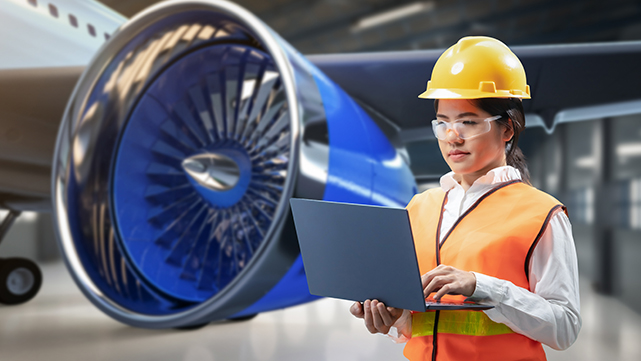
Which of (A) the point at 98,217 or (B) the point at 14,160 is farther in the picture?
(B) the point at 14,160

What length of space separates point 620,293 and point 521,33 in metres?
9.70

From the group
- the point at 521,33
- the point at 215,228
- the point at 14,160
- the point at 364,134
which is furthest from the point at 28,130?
the point at 521,33

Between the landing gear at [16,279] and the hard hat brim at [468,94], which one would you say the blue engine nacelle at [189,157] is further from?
the landing gear at [16,279]

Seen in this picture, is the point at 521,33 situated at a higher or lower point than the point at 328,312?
higher

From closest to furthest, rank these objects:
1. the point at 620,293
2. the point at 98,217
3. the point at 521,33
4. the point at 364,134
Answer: the point at 364,134
the point at 98,217
the point at 620,293
the point at 521,33

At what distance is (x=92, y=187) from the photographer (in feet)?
7.87

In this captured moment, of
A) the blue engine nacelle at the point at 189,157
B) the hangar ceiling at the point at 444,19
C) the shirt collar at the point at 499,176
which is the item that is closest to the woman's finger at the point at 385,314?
the shirt collar at the point at 499,176

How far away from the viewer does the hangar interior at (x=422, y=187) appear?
8.77 feet

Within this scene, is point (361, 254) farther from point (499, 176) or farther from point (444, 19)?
point (444, 19)

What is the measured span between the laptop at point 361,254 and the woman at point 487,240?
28 millimetres

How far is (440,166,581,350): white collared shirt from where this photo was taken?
2.52ft

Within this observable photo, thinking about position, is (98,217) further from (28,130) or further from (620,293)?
(620,293)

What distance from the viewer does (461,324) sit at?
34.2 inches

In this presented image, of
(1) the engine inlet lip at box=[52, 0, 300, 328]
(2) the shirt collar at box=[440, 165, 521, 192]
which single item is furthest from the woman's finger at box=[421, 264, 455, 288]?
(1) the engine inlet lip at box=[52, 0, 300, 328]
